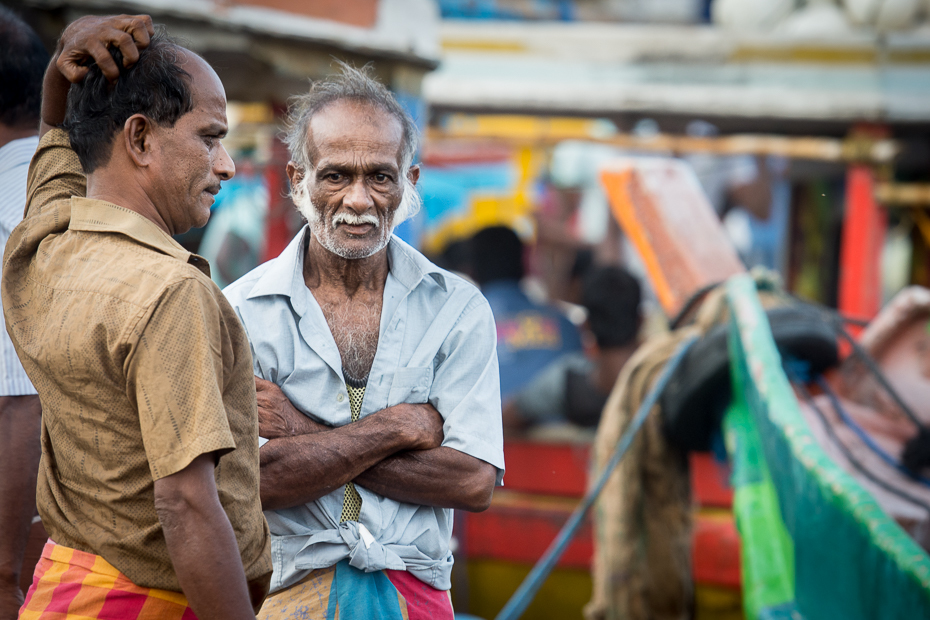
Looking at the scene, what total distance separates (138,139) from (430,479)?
763 millimetres

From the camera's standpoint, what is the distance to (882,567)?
5.74 feet

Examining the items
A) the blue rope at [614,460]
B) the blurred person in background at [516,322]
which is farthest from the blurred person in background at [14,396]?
the blurred person in background at [516,322]

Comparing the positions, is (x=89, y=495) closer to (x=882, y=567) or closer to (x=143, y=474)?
(x=143, y=474)

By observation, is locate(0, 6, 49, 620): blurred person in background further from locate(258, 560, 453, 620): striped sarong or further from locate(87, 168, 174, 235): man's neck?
locate(87, 168, 174, 235): man's neck

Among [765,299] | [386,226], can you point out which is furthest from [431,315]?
[765,299]

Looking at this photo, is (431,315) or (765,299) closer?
(431,315)

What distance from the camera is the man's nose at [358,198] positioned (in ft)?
5.65

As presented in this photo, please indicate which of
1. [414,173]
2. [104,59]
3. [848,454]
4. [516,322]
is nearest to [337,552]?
[414,173]

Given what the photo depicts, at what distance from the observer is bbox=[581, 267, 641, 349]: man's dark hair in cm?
468

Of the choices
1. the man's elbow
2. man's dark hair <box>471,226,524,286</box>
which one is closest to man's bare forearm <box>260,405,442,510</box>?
the man's elbow

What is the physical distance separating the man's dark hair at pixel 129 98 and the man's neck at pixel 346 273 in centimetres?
59

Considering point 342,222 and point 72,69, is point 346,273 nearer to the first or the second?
point 342,222

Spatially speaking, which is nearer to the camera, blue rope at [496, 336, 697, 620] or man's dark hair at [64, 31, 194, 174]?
man's dark hair at [64, 31, 194, 174]

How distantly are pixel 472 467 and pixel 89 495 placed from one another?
0.68 meters
